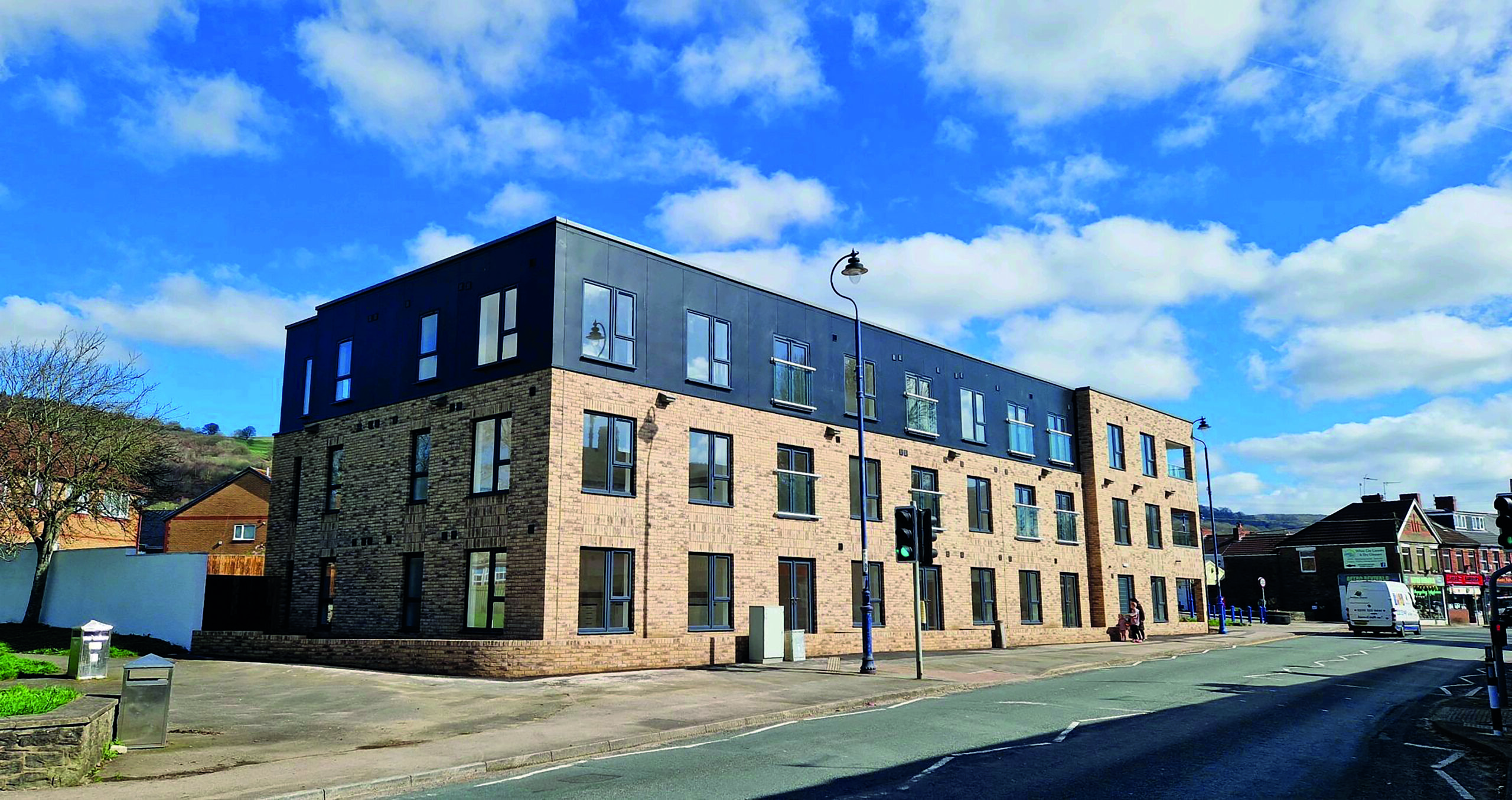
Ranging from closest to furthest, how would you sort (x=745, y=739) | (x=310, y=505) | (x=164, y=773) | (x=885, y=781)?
(x=885, y=781)
(x=164, y=773)
(x=745, y=739)
(x=310, y=505)

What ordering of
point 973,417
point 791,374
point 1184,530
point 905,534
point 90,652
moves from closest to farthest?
1. point 90,652
2. point 905,534
3. point 791,374
4. point 973,417
5. point 1184,530

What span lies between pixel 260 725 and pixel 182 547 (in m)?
50.3

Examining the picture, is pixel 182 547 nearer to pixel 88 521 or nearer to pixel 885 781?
pixel 88 521

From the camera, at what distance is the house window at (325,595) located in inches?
1075

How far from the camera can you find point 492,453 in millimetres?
23719

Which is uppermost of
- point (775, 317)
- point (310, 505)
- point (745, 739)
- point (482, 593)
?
point (775, 317)

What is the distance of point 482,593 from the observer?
2302 centimetres

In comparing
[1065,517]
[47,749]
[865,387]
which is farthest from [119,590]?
[1065,517]

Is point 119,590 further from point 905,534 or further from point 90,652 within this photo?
point 905,534

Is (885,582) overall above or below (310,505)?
below

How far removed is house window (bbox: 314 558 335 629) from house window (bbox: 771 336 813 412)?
514 inches

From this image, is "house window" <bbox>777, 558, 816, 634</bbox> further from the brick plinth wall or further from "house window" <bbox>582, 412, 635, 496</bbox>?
the brick plinth wall

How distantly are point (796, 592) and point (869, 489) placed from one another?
4740 mm

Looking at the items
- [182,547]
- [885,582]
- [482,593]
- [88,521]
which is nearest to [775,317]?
[885,582]
